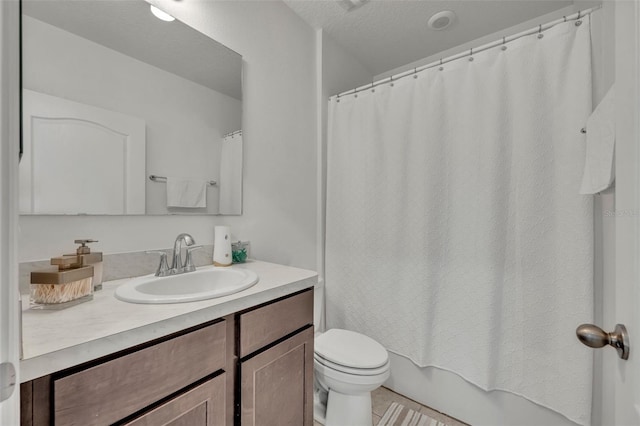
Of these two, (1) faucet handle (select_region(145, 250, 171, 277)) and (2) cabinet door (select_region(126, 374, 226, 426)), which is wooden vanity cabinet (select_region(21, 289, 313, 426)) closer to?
(2) cabinet door (select_region(126, 374, 226, 426))

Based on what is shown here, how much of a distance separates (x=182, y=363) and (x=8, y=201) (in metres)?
0.57

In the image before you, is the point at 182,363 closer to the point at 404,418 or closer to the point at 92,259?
the point at 92,259

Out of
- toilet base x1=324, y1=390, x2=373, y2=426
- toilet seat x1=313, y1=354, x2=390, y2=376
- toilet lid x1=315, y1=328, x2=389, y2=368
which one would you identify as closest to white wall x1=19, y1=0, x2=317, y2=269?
toilet lid x1=315, y1=328, x2=389, y2=368

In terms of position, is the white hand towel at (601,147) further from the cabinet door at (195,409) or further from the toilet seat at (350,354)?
the cabinet door at (195,409)

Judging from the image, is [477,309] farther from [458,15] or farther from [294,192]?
[458,15]

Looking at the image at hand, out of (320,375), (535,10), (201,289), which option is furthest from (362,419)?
(535,10)

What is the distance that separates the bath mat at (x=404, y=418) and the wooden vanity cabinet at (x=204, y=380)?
26.5 inches

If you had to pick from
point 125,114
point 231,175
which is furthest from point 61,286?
point 231,175

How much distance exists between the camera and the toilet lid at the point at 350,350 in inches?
51.7

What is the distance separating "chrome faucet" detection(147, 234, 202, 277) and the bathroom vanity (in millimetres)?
145

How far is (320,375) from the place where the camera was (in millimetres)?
1380

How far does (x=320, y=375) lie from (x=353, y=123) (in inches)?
61.1

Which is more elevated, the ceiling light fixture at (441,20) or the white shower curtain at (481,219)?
the ceiling light fixture at (441,20)

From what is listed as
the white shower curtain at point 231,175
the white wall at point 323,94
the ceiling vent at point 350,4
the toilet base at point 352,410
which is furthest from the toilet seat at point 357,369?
the ceiling vent at point 350,4
